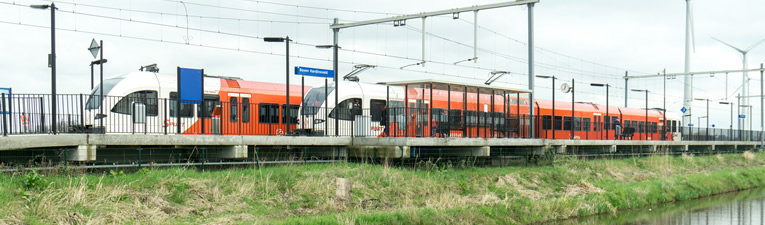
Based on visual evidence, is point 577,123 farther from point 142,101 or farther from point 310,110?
point 142,101

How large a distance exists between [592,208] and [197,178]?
43.2ft

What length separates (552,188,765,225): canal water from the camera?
23442 mm

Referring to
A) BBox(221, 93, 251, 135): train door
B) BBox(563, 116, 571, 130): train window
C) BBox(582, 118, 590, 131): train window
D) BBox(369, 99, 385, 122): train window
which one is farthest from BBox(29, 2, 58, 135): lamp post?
BBox(582, 118, 590, 131): train window

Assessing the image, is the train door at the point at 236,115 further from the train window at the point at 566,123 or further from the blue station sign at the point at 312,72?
the train window at the point at 566,123

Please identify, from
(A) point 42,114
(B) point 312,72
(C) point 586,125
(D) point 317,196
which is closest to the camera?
(A) point 42,114

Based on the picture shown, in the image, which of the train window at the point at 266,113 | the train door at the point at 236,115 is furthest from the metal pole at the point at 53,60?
the train window at the point at 266,113

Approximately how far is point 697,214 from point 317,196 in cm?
1502

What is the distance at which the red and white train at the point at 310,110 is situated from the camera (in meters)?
23.7

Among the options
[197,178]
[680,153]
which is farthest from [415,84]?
[680,153]

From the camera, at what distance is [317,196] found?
1773 cm

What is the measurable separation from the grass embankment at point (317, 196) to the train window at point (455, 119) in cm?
234

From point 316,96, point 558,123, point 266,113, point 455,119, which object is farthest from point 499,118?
point 558,123

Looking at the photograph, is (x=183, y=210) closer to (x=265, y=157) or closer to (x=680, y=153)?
(x=265, y=157)

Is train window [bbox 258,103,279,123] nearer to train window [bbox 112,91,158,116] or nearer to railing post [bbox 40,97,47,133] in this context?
train window [bbox 112,91,158,116]
